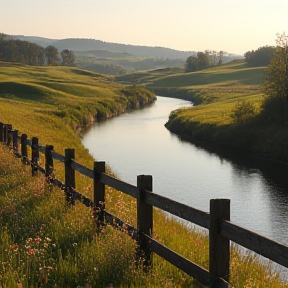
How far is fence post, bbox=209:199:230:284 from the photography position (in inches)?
264

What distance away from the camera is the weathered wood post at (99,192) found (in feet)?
34.9

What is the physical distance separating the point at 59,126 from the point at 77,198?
34.7 metres

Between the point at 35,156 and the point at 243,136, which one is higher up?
the point at 35,156

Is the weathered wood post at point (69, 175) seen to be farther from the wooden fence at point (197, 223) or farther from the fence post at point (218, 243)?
the fence post at point (218, 243)

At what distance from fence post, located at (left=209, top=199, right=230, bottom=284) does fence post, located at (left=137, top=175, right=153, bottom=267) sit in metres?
1.92

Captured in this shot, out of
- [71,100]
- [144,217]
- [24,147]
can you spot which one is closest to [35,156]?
[24,147]

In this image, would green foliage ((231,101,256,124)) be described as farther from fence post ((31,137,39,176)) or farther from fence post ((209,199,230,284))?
fence post ((209,199,230,284))

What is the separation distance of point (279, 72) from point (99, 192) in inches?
1684

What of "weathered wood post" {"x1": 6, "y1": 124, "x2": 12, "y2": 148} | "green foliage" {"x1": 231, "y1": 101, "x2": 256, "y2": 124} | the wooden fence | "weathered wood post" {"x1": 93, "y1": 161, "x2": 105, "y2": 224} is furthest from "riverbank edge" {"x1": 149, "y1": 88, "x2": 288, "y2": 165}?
the wooden fence

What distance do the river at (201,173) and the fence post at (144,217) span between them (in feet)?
42.7

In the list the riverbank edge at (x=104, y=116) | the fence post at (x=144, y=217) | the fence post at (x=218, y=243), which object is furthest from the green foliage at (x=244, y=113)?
the fence post at (x=218, y=243)

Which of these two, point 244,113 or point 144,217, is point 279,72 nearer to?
point 244,113

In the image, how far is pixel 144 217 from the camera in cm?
883

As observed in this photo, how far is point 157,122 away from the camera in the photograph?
67812 mm
